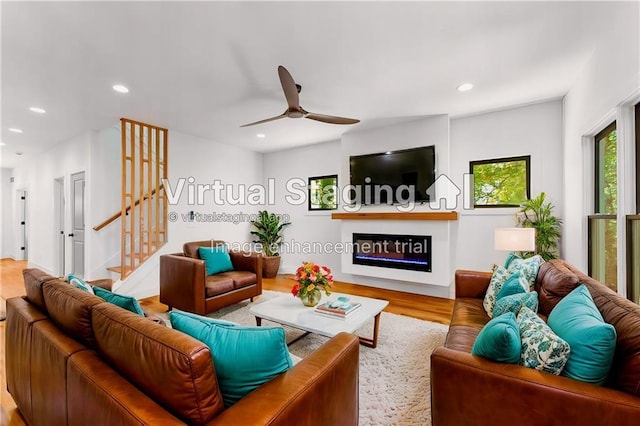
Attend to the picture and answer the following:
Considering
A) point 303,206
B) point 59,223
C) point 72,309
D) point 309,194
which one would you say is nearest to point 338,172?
point 309,194

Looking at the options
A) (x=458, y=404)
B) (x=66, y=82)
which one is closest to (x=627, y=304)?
(x=458, y=404)

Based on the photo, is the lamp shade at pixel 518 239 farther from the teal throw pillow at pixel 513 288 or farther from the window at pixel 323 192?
the window at pixel 323 192

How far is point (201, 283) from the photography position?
10.4ft

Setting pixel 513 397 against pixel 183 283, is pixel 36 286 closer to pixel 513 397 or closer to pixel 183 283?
pixel 183 283

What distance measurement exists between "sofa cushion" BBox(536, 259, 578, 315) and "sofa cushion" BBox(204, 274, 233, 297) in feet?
9.99

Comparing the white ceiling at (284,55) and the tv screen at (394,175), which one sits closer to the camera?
the white ceiling at (284,55)

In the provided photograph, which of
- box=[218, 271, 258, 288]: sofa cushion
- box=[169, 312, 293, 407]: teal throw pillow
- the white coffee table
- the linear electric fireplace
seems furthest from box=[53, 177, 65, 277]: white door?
box=[169, 312, 293, 407]: teal throw pillow

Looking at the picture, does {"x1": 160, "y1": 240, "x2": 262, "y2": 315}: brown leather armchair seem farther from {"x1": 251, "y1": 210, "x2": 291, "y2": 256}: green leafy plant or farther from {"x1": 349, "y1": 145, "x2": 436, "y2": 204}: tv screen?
{"x1": 349, "y1": 145, "x2": 436, "y2": 204}: tv screen

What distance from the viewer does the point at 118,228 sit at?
4.76 metres

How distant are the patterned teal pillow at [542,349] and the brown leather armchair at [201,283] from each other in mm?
2945

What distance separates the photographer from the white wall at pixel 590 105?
192cm

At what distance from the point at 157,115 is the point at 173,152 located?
87cm

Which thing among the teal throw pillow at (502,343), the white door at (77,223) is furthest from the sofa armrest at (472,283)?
the white door at (77,223)

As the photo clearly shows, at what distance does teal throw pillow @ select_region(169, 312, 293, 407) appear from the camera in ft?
3.24
